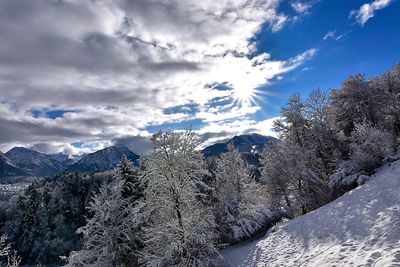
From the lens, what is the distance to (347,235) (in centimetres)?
1634

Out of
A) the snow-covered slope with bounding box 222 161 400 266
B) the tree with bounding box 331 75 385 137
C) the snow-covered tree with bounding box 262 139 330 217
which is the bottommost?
the snow-covered slope with bounding box 222 161 400 266

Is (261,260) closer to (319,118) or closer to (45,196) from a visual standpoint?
(319,118)

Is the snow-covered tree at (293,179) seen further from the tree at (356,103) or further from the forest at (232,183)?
the tree at (356,103)

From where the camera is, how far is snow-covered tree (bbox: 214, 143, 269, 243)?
33438 millimetres

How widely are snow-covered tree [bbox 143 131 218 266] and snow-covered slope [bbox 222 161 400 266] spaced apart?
346 centimetres

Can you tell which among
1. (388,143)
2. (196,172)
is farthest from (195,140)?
(388,143)

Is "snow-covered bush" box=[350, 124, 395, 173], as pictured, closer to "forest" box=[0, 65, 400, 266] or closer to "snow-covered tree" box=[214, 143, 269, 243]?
"forest" box=[0, 65, 400, 266]

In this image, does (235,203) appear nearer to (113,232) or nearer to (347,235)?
(113,232)

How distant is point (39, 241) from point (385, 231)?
95.4m

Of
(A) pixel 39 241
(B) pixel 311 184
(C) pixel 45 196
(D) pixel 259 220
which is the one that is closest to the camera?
(D) pixel 259 220

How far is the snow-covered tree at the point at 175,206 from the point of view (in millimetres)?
24547

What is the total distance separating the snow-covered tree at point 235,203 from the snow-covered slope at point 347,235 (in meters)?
5.69

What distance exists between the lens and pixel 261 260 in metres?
21.4

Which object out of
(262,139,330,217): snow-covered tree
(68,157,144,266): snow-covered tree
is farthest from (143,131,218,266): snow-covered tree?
(262,139,330,217): snow-covered tree
